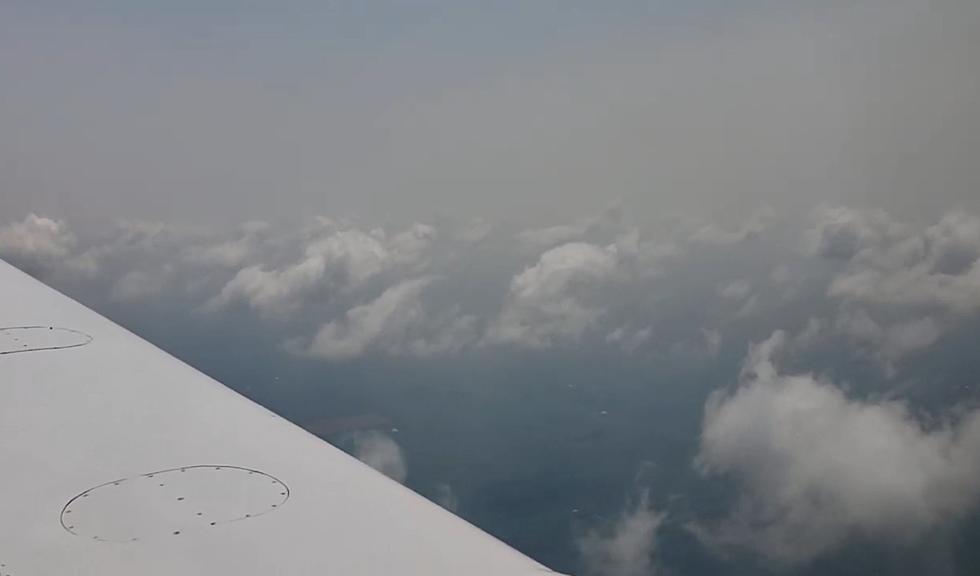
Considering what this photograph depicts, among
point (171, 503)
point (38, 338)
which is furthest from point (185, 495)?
point (38, 338)

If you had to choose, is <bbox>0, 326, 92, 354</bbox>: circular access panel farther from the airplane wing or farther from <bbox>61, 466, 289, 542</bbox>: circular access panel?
<bbox>61, 466, 289, 542</bbox>: circular access panel

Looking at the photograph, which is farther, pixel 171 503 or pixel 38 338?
pixel 38 338

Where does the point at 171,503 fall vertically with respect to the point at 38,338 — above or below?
below

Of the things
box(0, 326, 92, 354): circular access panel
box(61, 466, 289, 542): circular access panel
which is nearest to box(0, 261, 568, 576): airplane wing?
box(61, 466, 289, 542): circular access panel

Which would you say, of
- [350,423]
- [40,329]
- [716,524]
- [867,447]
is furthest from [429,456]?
[40,329]

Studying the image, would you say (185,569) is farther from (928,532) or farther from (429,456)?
(429,456)

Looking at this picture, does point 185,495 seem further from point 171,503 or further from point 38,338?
point 38,338
